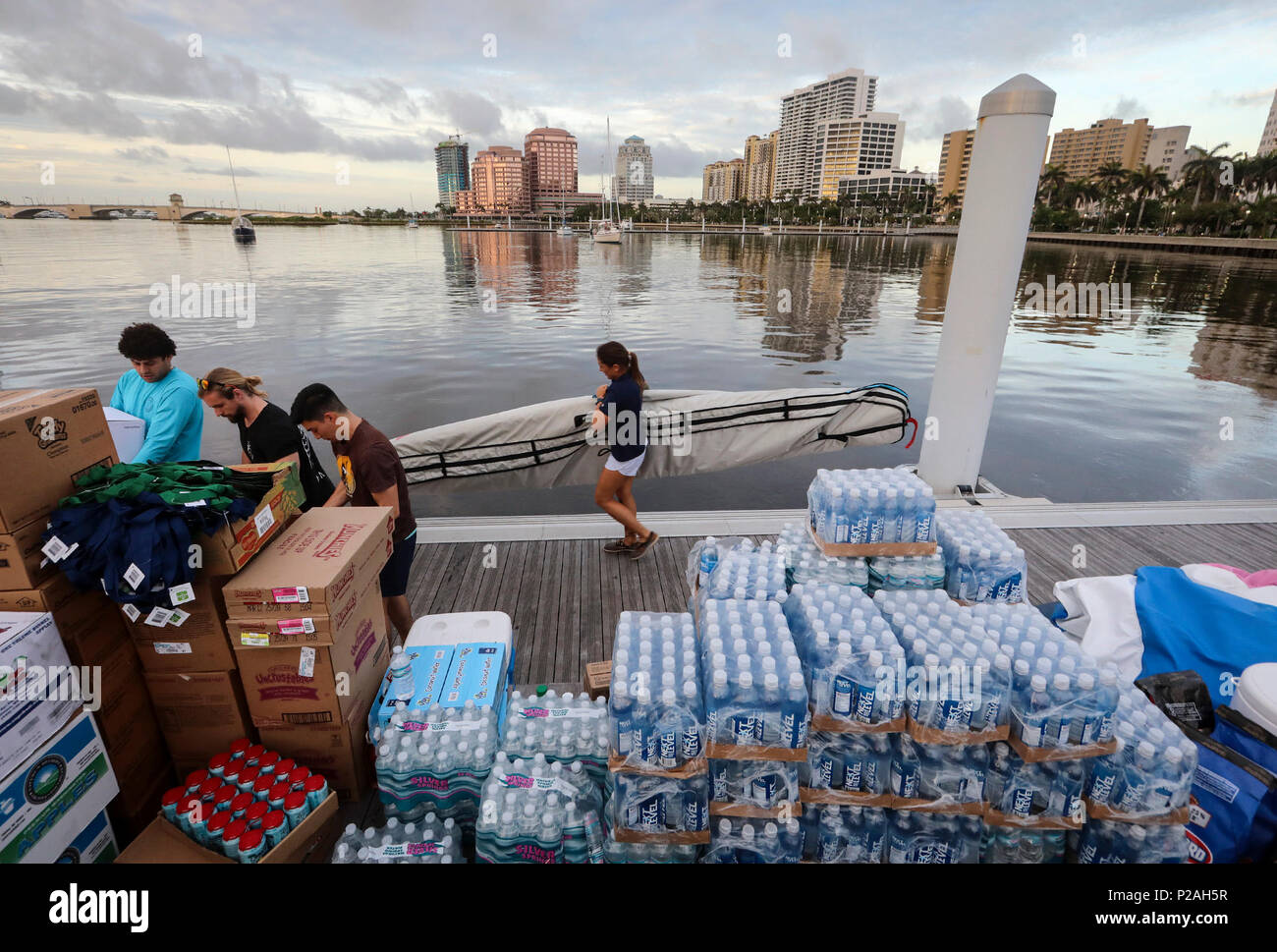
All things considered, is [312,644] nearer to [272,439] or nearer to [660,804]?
[660,804]

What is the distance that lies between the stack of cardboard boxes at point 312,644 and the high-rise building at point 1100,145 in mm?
205436

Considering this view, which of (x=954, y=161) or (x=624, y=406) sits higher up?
(x=954, y=161)

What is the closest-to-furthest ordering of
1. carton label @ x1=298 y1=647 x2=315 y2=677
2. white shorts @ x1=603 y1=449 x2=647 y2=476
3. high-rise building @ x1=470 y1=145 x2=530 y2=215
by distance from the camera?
1. carton label @ x1=298 y1=647 x2=315 y2=677
2. white shorts @ x1=603 y1=449 x2=647 y2=476
3. high-rise building @ x1=470 y1=145 x2=530 y2=215

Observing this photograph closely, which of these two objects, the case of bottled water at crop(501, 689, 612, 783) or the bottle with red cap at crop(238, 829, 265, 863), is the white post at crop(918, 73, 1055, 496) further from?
the bottle with red cap at crop(238, 829, 265, 863)

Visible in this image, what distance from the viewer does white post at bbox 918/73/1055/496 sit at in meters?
6.35

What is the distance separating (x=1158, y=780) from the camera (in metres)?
2.75

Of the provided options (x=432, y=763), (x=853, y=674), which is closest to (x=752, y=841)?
(x=853, y=674)

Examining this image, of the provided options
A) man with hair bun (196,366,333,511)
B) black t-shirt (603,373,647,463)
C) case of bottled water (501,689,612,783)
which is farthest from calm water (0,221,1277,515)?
case of bottled water (501,689,612,783)

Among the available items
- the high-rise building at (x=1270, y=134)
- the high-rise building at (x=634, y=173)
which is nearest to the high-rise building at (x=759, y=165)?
the high-rise building at (x=634, y=173)

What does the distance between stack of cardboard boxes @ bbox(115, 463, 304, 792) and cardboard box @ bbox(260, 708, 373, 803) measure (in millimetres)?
220

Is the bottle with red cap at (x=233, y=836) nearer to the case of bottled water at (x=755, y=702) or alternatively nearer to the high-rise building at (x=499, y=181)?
the case of bottled water at (x=755, y=702)

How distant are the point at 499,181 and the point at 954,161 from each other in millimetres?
120879

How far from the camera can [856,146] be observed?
496ft
